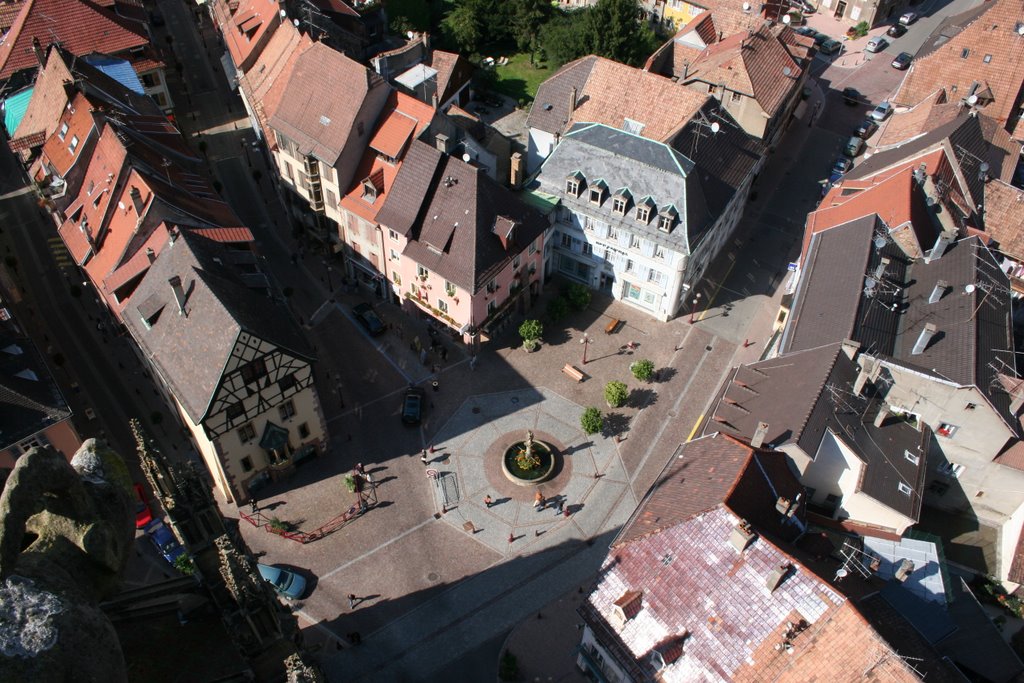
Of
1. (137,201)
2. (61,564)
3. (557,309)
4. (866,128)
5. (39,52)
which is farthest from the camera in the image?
(866,128)

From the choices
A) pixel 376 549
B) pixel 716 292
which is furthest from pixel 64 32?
pixel 716 292

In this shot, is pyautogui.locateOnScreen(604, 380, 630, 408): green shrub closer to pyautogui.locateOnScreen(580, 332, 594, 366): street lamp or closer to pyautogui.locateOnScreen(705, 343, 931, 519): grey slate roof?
pyautogui.locateOnScreen(580, 332, 594, 366): street lamp

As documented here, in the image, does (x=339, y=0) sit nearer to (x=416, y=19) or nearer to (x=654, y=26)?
(x=416, y=19)

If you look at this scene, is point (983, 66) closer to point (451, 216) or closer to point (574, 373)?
point (574, 373)

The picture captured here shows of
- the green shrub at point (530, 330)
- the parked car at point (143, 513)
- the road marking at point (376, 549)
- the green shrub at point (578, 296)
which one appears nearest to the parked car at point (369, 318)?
the green shrub at point (530, 330)

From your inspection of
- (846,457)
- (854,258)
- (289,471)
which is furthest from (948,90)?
(289,471)
